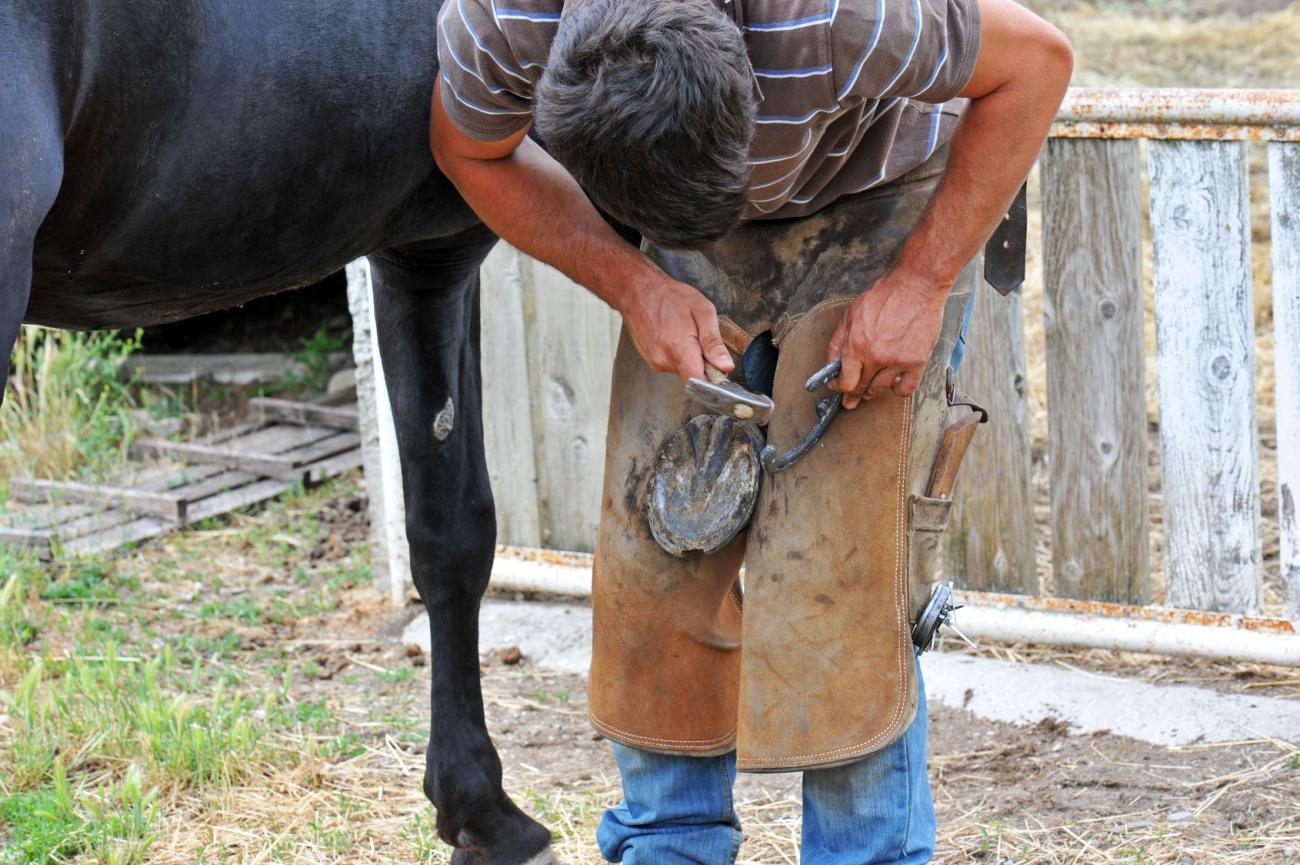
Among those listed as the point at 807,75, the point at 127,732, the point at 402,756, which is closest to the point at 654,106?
the point at 807,75

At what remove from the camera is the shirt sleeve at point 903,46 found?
1.63 meters

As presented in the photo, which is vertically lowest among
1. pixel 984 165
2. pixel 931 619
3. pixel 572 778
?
pixel 572 778

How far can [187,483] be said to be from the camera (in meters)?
4.80

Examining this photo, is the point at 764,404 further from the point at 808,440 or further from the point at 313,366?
the point at 313,366

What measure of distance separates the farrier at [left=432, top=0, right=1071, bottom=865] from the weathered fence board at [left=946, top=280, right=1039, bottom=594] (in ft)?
4.19

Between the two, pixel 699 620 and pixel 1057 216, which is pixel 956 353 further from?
pixel 1057 216

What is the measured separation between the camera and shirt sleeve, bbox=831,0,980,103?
163cm

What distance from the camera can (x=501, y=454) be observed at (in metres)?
3.95

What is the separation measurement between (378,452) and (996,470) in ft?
5.38

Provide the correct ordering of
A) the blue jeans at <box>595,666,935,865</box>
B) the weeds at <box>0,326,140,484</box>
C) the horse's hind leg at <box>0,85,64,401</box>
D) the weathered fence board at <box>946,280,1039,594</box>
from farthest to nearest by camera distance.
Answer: the weeds at <box>0,326,140,484</box>, the weathered fence board at <box>946,280,1039,594</box>, the blue jeans at <box>595,666,935,865</box>, the horse's hind leg at <box>0,85,64,401</box>

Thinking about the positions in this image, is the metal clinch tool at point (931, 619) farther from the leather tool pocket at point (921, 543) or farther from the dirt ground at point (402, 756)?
the dirt ground at point (402, 756)

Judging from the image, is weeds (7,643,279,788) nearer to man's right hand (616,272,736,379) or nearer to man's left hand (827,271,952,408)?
man's right hand (616,272,736,379)

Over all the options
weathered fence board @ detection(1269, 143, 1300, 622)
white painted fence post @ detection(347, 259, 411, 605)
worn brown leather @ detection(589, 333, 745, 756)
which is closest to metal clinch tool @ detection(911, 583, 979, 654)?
worn brown leather @ detection(589, 333, 745, 756)

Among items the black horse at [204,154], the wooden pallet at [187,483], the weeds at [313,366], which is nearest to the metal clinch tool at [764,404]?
the black horse at [204,154]
